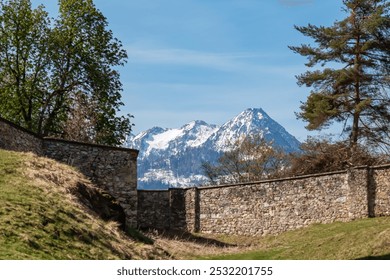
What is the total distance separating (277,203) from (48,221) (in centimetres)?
1879

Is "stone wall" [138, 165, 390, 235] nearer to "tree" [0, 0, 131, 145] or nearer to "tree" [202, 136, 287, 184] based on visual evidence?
"tree" [0, 0, 131, 145]

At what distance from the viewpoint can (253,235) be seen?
3434cm

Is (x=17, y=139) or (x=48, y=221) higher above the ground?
(x=17, y=139)

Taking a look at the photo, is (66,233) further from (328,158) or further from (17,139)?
(328,158)

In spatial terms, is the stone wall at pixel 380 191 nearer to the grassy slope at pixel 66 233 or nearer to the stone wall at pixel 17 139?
the grassy slope at pixel 66 233

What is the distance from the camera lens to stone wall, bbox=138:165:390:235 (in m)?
30.2

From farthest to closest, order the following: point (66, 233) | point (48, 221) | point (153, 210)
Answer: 1. point (153, 210)
2. point (48, 221)
3. point (66, 233)

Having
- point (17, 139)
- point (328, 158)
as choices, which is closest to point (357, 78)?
point (328, 158)

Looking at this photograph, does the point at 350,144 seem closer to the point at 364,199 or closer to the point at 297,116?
the point at 297,116

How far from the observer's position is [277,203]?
33.8 metres

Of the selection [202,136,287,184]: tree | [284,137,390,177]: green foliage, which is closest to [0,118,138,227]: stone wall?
[284,137,390,177]: green foliage

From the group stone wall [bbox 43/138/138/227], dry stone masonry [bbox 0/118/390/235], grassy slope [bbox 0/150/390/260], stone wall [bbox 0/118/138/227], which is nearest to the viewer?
grassy slope [bbox 0/150/390/260]

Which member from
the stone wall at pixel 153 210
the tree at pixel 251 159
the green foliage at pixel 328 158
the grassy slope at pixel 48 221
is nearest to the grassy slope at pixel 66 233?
the grassy slope at pixel 48 221

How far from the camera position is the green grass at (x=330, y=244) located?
65.9ft
